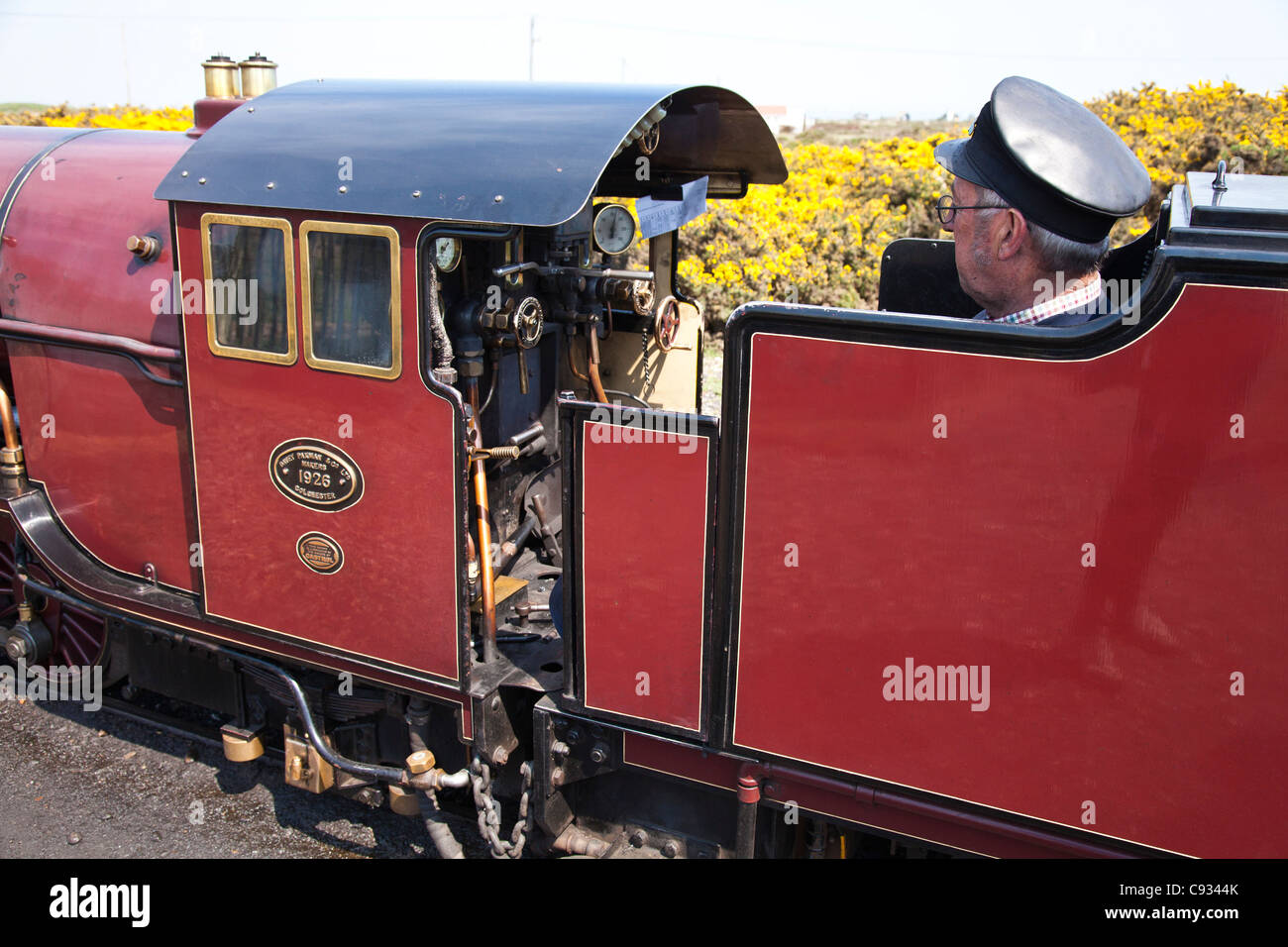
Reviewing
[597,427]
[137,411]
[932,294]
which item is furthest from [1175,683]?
[137,411]

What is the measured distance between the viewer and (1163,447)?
2.23 meters

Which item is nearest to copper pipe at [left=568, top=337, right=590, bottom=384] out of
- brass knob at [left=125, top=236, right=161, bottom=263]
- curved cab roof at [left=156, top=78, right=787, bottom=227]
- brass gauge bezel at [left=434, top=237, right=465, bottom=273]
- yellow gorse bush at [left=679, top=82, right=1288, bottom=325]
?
brass gauge bezel at [left=434, top=237, right=465, bottom=273]

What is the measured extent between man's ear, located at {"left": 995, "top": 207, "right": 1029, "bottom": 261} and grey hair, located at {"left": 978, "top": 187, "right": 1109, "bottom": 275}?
15 mm

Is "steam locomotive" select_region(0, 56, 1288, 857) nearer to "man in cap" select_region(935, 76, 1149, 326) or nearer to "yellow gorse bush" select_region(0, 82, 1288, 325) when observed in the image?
"man in cap" select_region(935, 76, 1149, 326)

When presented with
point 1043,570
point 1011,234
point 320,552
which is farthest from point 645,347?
point 1043,570

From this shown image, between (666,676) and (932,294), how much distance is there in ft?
6.41

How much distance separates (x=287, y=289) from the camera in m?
3.28

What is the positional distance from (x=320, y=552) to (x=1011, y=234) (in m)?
2.39

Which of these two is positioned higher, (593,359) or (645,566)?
(593,359)

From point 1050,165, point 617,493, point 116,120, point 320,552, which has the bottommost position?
point 320,552

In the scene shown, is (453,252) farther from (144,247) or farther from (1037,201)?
(1037,201)

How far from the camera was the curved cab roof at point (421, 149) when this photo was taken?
286 centimetres

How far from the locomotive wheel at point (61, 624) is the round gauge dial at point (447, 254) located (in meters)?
2.63

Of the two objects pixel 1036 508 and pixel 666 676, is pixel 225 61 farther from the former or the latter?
pixel 1036 508
